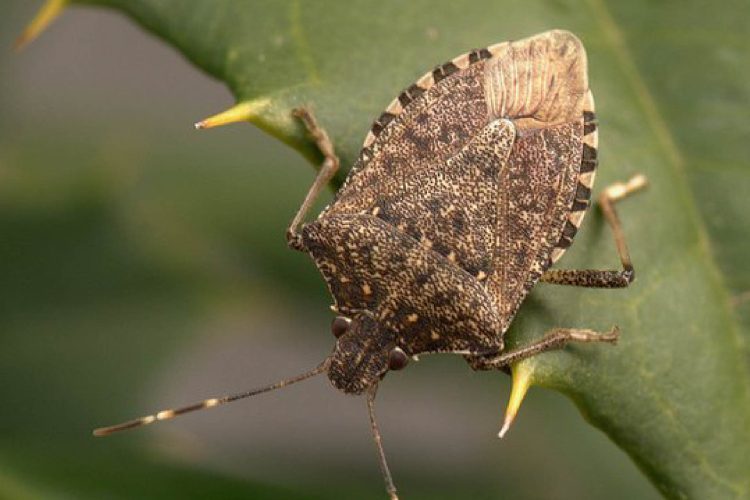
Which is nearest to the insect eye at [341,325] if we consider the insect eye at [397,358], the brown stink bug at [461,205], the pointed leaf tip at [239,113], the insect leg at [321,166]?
the brown stink bug at [461,205]

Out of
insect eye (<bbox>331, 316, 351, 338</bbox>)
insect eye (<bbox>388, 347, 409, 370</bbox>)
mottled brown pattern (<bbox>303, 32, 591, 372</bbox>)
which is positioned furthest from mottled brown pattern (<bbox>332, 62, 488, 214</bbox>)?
insect eye (<bbox>388, 347, 409, 370</bbox>)

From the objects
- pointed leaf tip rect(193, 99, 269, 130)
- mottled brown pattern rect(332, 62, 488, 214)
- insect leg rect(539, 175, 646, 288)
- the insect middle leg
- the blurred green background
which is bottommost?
the blurred green background

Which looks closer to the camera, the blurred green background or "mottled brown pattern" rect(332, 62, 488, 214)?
"mottled brown pattern" rect(332, 62, 488, 214)

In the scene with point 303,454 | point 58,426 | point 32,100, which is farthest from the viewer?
point 32,100

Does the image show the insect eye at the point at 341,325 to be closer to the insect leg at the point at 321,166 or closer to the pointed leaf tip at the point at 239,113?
the insect leg at the point at 321,166

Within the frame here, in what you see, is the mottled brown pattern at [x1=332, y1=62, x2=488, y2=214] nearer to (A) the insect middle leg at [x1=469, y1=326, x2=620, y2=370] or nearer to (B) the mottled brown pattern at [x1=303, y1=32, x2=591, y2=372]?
(B) the mottled brown pattern at [x1=303, y1=32, x2=591, y2=372]

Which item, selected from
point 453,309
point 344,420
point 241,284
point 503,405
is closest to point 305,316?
point 241,284

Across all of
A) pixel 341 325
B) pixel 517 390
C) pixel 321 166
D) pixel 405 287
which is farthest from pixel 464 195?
pixel 517 390

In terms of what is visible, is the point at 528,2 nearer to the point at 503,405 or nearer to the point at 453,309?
the point at 453,309

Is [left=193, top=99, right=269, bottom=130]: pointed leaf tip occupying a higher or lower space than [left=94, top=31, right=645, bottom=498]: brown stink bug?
higher
